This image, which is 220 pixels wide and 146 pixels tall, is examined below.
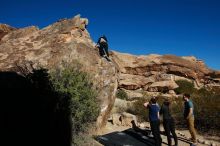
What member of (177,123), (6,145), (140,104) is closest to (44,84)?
(6,145)

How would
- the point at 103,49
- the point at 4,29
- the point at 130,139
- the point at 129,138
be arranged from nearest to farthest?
the point at 130,139 < the point at 129,138 < the point at 103,49 < the point at 4,29

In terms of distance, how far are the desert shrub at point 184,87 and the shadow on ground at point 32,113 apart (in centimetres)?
2761

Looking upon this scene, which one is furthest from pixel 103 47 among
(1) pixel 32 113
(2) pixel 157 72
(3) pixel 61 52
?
(2) pixel 157 72

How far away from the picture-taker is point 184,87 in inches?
1513

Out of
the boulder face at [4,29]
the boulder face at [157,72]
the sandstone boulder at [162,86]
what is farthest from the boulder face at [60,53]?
the sandstone boulder at [162,86]

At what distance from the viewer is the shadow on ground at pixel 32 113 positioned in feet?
28.9

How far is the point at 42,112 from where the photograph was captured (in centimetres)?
1027

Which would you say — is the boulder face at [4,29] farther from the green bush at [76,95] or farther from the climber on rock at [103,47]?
the green bush at [76,95]

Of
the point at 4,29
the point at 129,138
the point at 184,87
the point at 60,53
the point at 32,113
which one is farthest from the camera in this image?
the point at 184,87

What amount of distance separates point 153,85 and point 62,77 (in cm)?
2540

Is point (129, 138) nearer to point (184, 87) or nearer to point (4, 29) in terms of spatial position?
point (4, 29)

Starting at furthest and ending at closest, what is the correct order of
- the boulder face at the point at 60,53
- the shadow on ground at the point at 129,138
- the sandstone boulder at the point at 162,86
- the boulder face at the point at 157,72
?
the boulder face at the point at 157,72
the sandstone boulder at the point at 162,86
the boulder face at the point at 60,53
the shadow on ground at the point at 129,138

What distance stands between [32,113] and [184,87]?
101 feet

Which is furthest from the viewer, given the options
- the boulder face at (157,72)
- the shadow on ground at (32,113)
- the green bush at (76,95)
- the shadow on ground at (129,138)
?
the boulder face at (157,72)
